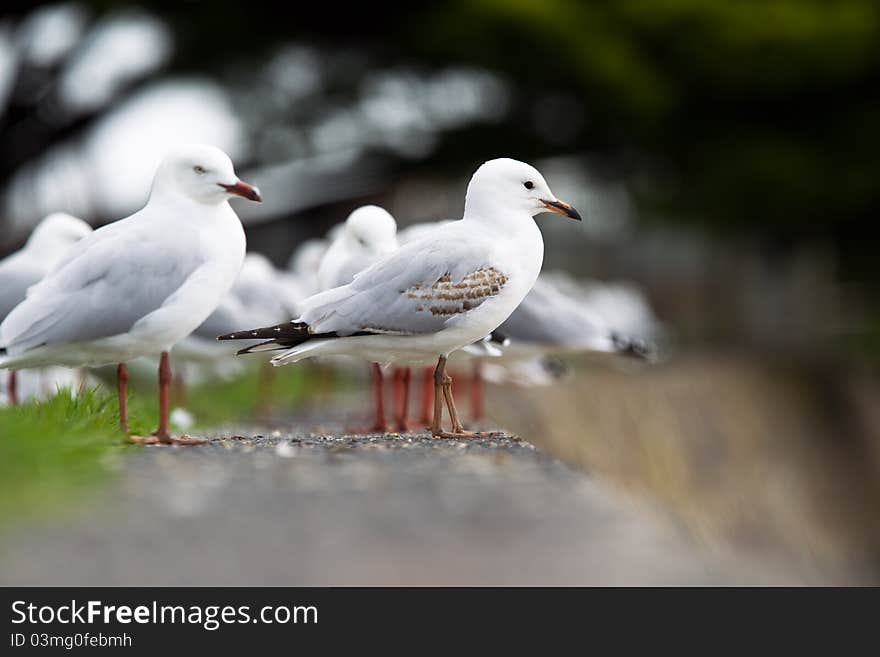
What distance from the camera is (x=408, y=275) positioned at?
3561 millimetres

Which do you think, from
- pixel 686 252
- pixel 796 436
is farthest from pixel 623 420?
pixel 686 252

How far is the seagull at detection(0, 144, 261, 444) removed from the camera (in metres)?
3.51

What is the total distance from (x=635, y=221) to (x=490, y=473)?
15582mm

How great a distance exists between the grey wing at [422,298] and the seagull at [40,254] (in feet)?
4.28

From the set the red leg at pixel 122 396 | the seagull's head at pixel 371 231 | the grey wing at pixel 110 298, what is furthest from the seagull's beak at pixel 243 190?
the seagull's head at pixel 371 231

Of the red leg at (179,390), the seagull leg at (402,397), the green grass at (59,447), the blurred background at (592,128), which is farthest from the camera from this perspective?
the blurred background at (592,128)

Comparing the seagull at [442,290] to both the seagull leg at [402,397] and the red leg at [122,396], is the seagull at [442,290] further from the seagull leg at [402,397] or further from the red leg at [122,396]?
the seagull leg at [402,397]

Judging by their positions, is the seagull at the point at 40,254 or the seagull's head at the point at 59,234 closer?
the seagull at the point at 40,254

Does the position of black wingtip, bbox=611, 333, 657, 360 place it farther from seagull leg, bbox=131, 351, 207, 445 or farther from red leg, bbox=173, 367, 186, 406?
seagull leg, bbox=131, 351, 207, 445

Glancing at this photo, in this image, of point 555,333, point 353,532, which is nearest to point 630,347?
point 555,333

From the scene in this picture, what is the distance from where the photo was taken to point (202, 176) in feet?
11.9

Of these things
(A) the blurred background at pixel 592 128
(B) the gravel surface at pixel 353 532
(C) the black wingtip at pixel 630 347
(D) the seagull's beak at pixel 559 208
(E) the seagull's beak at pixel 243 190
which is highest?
(A) the blurred background at pixel 592 128

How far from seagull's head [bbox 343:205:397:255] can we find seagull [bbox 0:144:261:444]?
81 centimetres

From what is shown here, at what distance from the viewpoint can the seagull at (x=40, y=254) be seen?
444cm
